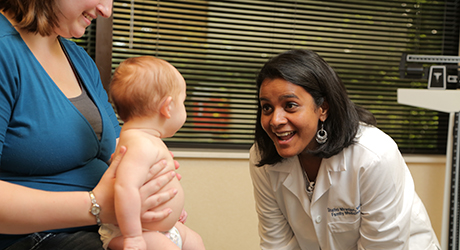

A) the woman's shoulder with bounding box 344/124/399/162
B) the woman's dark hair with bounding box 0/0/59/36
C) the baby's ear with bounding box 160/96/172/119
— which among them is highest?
the woman's dark hair with bounding box 0/0/59/36

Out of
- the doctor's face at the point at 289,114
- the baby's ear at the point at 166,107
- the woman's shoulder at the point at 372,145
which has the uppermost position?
the baby's ear at the point at 166,107

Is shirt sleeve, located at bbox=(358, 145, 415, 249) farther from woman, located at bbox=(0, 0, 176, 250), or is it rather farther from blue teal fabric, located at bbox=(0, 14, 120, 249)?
blue teal fabric, located at bbox=(0, 14, 120, 249)

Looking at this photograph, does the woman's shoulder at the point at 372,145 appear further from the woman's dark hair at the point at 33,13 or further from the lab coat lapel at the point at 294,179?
the woman's dark hair at the point at 33,13

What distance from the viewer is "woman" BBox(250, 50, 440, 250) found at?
162 cm

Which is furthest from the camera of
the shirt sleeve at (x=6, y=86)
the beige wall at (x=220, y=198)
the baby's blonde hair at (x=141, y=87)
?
the beige wall at (x=220, y=198)

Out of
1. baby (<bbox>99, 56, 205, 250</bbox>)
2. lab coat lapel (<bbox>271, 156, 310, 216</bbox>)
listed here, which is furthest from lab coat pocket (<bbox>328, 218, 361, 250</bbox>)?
baby (<bbox>99, 56, 205, 250</bbox>)

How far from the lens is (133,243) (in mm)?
895

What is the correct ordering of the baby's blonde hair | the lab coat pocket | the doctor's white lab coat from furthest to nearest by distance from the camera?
the lab coat pocket
the doctor's white lab coat
the baby's blonde hair

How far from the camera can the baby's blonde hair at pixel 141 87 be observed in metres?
1.00

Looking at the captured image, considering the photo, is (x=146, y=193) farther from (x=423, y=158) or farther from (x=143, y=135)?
(x=423, y=158)

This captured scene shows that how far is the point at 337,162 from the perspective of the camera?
173cm

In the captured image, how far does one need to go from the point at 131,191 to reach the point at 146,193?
5 cm

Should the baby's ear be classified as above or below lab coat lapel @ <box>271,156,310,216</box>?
above

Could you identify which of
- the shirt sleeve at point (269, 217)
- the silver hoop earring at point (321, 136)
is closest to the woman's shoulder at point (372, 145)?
the silver hoop earring at point (321, 136)
